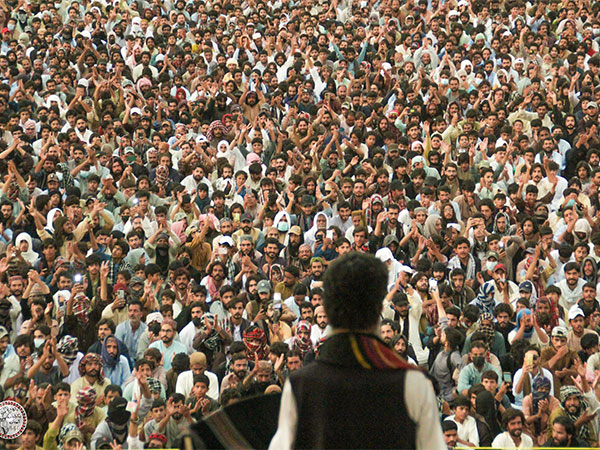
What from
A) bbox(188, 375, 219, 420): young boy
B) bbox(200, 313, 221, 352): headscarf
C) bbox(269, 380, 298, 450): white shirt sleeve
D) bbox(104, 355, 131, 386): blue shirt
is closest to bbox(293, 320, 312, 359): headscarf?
bbox(200, 313, 221, 352): headscarf

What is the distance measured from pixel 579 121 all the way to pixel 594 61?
2.16 m

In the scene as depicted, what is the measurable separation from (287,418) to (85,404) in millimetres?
6038

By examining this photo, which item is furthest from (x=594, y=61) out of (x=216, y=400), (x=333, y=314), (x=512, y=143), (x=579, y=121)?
(x=333, y=314)

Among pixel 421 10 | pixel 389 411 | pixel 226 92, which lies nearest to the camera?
pixel 389 411

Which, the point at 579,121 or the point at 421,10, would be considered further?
the point at 421,10

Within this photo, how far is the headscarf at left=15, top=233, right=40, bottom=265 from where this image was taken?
37.7ft

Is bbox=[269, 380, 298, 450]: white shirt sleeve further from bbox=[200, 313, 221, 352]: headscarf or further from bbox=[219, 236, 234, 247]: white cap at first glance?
bbox=[219, 236, 234, 247]: white cap

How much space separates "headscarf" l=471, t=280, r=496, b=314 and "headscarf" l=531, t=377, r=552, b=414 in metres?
1.47

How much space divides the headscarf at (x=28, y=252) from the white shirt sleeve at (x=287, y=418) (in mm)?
9142

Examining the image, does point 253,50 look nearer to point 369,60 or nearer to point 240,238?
point 369,60

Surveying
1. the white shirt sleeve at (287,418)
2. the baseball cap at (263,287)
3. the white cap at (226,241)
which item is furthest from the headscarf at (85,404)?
the white shirt sleeve at (287,418)

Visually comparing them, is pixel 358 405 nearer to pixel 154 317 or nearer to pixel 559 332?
pixel 559 332

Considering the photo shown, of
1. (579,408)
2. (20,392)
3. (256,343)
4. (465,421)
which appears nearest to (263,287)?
(256,343)

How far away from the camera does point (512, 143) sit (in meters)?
13.7
